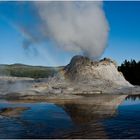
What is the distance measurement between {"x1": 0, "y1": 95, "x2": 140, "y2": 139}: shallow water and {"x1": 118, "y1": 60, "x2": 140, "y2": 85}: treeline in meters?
34.3

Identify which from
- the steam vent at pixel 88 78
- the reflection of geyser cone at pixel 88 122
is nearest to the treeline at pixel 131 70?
the steam vent at pixel 88 78

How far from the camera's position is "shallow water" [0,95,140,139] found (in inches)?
404

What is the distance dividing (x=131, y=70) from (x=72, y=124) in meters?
41.1

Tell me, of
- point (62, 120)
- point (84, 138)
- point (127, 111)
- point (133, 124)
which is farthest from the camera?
point (127, 111)

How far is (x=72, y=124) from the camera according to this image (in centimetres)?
1212

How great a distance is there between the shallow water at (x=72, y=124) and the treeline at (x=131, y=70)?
113 ft

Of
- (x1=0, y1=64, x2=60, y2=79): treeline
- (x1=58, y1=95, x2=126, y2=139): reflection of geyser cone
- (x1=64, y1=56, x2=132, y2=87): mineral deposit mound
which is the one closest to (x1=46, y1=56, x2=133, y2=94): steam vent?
(x1=64, y1=56, x2=132, y2=87): mineral deposit mound

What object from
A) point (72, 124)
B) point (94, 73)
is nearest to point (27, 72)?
point (94, 73)

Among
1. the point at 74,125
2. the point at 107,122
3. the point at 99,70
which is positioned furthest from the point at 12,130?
the point at 99,70

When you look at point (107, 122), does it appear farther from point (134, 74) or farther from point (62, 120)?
point (134, 74)

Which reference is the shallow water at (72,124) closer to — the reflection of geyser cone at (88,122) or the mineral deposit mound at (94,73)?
the reflection of geyser cone at (88,122)

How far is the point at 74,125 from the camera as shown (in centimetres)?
1190

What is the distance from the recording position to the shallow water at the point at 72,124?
1027 centimetres

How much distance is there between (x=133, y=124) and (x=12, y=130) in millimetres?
4179
